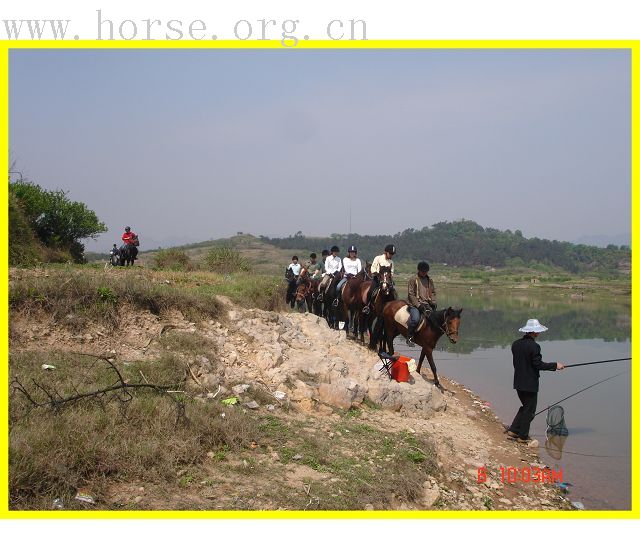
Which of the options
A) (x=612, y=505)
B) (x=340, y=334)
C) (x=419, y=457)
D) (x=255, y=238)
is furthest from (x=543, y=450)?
(x=255, y=238)

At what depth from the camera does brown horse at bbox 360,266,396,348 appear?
37.2 feet

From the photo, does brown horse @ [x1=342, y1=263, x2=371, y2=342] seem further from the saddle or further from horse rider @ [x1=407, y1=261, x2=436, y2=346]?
horse rider @ [x1=407, y1=261, x2=436, y2=346]

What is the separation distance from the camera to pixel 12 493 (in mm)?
4027

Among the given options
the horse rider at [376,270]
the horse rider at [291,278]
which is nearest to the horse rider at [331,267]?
the horse rider at [291,278]

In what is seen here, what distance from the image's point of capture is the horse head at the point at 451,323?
962 cm

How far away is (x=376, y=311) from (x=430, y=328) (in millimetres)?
1841

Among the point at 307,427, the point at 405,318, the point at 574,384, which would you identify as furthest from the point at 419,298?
the point at 574,384

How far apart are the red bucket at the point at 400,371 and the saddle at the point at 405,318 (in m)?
1.50

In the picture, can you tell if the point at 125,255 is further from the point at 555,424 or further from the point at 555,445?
the point at 555,445

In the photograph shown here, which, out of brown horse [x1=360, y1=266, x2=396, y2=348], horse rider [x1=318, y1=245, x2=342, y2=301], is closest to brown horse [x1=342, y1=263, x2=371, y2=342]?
brown horse [x1=360, y1=266, x2=396, y2=348]

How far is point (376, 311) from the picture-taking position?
11.8 meters

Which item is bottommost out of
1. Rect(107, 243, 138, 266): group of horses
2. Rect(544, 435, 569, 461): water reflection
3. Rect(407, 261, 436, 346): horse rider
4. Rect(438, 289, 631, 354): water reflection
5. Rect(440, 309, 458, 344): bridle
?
Rect(438, 289, 631, 354): water reflection

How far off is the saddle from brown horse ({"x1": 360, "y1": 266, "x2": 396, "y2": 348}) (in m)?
0.77

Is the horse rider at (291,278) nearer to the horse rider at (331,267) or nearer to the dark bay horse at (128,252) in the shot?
the horse rider at (331,267)
